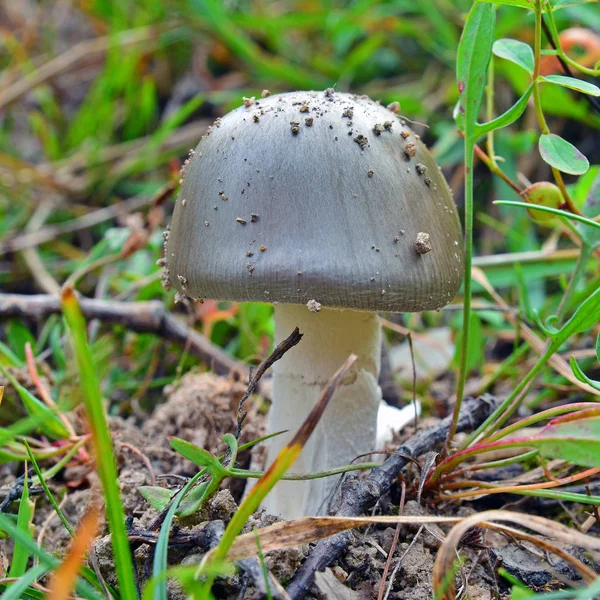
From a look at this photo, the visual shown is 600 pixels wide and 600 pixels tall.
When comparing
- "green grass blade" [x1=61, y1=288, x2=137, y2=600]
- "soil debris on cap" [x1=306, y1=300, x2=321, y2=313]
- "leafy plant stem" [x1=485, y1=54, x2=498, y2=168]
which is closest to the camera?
"green grass blade" [x1=61, y1=288, x2=137, y2=600]

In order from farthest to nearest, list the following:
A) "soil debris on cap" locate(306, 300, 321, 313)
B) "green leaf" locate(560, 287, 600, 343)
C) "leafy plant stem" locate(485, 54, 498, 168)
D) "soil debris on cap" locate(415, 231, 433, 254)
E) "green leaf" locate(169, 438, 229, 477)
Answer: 1. "leafy plant stem" locate(485, 54, 498, 168)
2. "soil debris on cap" locate(415, 231, 433, 254)
3. "soil debris on cap" locate(306, 300, 321, 313)
4. "green leaf" locate(560, 287, 600, 343)
5. "green leaf" locate(169, 438, 229, 477)

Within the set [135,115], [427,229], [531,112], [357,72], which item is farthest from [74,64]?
[427,229]

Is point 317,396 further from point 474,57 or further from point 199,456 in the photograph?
point 474,57

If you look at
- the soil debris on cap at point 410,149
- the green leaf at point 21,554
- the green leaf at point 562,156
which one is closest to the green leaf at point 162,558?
the green leaf at point 21,554

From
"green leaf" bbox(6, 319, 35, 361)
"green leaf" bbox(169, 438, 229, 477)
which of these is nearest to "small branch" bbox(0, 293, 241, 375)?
"green leaf" bbox(6, 319, 35, 361)

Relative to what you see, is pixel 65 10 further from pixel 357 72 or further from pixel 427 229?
pixel 427 229

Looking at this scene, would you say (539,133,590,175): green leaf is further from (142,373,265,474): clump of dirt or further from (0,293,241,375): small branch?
(0,293,241,375): small branch
